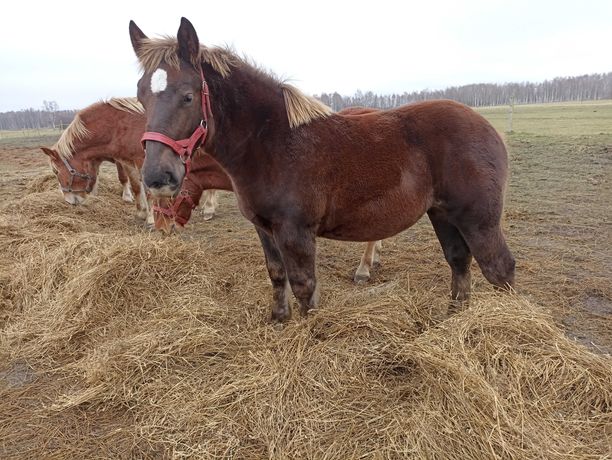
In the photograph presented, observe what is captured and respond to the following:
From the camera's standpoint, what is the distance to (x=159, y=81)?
2172 mm

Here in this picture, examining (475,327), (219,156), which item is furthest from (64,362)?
(475,327)

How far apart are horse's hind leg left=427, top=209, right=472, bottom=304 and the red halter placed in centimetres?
194

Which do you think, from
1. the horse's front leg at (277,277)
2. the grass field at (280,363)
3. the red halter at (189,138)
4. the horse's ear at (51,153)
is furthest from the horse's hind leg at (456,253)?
the horse's ear at (51,153)

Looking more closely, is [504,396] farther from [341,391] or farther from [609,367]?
[341,391]

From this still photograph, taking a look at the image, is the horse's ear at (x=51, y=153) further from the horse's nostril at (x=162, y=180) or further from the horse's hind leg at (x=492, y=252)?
the horse's hind leg at (x=492, y=252)

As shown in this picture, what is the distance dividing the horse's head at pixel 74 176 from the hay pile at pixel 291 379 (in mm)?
2997

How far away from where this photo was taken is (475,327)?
2.52m

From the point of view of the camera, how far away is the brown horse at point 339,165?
2.63 metres

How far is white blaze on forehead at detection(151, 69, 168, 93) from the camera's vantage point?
2.17 m

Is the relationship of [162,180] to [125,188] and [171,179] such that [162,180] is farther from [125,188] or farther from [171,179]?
[125,188]

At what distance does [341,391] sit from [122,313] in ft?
7.40

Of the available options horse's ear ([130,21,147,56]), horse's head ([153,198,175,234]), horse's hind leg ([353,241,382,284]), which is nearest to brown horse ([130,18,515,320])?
horse's ear ([130,21,147,56])

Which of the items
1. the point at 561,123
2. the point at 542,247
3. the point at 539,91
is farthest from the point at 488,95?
the point at 542,247

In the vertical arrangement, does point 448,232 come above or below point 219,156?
below
